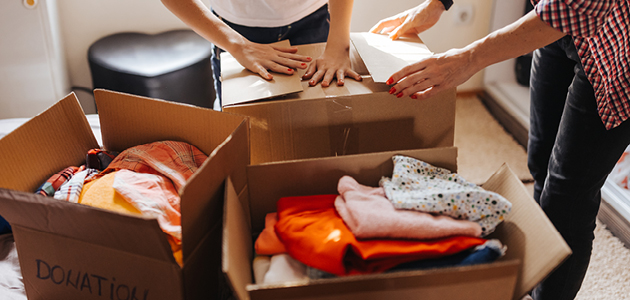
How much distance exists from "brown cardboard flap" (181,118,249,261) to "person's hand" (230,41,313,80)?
0.24m

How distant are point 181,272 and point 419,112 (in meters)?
0.55

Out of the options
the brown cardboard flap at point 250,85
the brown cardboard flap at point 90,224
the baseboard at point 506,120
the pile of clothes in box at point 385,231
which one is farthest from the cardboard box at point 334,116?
the baseboard at point 506,120

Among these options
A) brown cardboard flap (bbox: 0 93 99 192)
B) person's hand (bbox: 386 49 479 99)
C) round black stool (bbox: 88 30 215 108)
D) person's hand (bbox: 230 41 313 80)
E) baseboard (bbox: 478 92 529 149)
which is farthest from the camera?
baseboard (bbox: 478 92 529 149)

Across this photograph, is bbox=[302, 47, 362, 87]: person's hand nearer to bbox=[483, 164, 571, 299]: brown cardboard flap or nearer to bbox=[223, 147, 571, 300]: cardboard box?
bbox=[223, 147, 571, 300]: cardboard box

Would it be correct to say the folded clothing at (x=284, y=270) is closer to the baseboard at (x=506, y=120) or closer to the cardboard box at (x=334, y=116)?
the cardboard box at (x=334, y=116)

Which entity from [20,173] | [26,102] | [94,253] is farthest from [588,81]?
[26,102]

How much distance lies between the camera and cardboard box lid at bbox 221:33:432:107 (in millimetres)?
872

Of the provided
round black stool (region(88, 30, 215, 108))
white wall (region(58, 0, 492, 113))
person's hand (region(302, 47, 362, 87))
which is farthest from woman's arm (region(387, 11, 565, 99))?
white wall (region(58, 0, 492, 113))

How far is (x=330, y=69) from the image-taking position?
95 centimetres

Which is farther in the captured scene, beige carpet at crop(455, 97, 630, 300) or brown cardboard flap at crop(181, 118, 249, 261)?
beige carpet at crop(455, 97, 630, 300)

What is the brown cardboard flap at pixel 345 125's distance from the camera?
86 centimetres

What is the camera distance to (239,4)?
1099 millimetres

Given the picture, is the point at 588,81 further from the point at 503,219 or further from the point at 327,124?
the point at 327,124

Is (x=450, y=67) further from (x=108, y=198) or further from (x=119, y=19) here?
(x=119, y=19)
